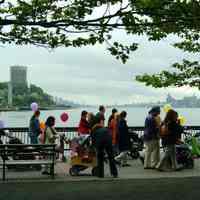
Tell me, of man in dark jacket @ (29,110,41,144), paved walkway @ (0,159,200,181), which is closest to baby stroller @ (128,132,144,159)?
paved walkway @ (0,159,200,181)

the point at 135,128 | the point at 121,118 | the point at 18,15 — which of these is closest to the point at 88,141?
the point at 121,118

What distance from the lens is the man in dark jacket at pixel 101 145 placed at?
559 inches

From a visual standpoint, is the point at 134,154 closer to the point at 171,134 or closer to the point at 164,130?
the point at 164,130

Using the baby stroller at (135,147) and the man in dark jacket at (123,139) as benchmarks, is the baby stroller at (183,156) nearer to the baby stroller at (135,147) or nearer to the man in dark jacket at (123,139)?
the man in dark jacket at (123,139)

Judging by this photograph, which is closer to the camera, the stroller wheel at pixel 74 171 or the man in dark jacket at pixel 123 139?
the stroller wheel at pixel 74 171

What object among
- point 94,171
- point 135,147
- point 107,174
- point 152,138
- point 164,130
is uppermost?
point 164,130

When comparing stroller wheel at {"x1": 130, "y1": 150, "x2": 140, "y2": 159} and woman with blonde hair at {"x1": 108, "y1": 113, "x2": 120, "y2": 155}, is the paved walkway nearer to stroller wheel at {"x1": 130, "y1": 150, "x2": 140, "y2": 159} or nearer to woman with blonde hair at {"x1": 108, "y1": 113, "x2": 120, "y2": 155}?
woman with blonde hair at {"x1": 108, "y1": 113, "x2": 120, "y2": 155}

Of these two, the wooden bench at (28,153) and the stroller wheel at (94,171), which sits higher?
the wooden bench at (28,153)

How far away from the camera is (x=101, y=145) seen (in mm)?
14227

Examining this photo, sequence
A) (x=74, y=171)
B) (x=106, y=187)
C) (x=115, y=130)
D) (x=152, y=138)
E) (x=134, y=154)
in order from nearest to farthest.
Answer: (x=106, y=187) → (x=74, y=171) → (x=152, y=138) → (x=115, y=130) → (x=134, y=154)

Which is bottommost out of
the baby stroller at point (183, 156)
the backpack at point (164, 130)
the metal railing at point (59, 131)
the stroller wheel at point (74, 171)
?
the stroller wheel at point (74, 171)

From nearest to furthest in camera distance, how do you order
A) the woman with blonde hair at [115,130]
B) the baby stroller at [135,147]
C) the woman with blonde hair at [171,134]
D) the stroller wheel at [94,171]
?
1. the stroller wheel at [94,171]
2. the woman with blonde hair at [171,134]
3. the woman with blonde hair at [115,130]
4. the baby stroller at [135,147]

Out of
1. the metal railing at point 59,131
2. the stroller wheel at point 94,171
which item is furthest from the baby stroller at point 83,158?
the metal railing at point 59,131

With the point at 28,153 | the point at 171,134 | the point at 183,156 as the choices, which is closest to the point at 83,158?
the point at 28,153
